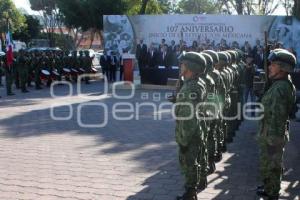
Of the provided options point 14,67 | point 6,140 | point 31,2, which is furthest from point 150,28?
point 31,2

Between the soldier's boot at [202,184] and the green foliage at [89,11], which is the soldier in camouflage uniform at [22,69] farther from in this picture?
the green foliage at [89,11]

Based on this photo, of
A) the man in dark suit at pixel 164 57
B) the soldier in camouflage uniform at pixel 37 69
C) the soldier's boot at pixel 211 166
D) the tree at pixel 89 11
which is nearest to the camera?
the soldier's boot at pixel 211 166

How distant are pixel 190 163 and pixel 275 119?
3.52ft

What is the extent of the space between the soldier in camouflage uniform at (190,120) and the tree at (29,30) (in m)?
47.1

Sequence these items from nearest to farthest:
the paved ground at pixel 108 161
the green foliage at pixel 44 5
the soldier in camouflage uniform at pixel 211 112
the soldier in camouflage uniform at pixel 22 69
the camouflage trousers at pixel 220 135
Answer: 1. the soldier in camouflage uniform at pixel 211 112
2. the paved ground at pixel 108 161
3. the camouflage trousers at pixel 220 135
4. the soldier in camouflage uniform at pixel 22 69
5. the green foliage at pixel 44 5

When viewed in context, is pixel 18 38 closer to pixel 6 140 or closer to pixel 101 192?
pixel 6 140

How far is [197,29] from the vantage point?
23578 millimetres

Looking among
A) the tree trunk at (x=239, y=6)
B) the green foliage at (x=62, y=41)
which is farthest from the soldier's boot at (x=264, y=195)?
the green foliage at (x=62, y=41)

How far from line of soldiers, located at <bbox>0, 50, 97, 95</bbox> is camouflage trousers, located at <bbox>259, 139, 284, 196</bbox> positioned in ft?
45.3

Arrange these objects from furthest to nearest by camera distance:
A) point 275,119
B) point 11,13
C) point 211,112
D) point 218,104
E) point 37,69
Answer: point 11,13
point 37,69
point 218,104
point 211,112
point 275,119

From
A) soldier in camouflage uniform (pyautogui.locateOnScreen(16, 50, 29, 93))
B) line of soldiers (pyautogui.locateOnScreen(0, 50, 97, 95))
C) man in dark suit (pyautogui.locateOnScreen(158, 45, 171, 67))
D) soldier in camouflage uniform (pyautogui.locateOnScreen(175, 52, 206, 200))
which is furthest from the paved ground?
man in dark suit (pyautogui.locateOnScreen(158, 45, 171, 67))

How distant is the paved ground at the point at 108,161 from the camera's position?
638 centimetres

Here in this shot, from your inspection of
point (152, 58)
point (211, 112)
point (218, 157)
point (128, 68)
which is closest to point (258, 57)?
point (152, 58)

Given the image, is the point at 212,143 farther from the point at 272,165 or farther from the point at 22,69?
the point at 22,69
